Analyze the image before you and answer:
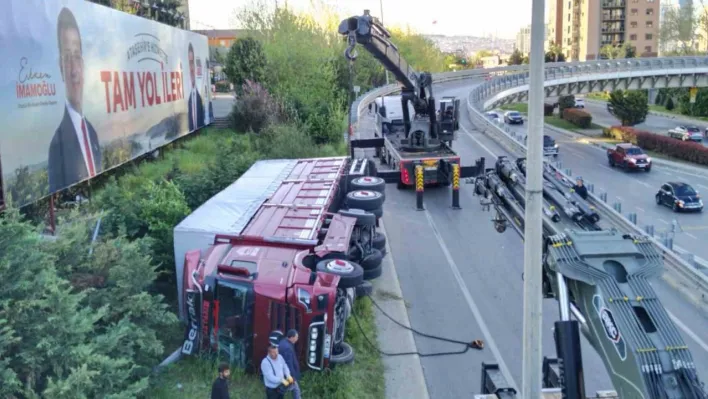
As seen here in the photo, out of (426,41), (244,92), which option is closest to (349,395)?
(244,92)

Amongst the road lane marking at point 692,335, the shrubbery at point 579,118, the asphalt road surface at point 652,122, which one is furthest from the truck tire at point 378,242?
the shrubbery at point 579,118

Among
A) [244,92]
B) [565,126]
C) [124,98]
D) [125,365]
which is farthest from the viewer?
[565,126]

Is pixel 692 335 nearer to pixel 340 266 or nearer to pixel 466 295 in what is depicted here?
pixel 466 295

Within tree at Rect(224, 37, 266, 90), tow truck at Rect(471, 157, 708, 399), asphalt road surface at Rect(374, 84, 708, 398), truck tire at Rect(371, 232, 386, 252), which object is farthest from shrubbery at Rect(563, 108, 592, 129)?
tow truck at Rect(471, 157, 708, 399)

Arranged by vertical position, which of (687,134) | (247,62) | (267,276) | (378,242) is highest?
(247,62)

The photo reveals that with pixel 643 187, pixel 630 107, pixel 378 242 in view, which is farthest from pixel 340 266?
pixel 630 107

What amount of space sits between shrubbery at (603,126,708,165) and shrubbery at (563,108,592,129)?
807 centimetres

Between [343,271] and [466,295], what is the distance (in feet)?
17.0

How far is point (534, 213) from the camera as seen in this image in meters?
5.93

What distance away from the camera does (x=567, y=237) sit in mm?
7059

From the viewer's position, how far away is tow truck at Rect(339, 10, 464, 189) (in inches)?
834

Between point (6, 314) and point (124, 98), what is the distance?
13.4 meters

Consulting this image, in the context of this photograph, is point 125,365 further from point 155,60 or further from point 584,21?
point 584,21

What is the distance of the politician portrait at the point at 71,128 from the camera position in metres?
15.1
